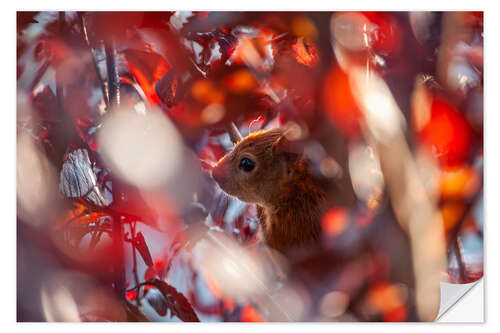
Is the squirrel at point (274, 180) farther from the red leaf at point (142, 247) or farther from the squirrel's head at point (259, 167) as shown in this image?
the red leaf at point (142, 247)

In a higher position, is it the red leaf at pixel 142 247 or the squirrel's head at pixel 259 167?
the squirrel's head at pixel 259 167

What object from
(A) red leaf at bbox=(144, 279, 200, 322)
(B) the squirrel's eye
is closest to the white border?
(A) red leaf at bbox=(144, 279, 200, 322)

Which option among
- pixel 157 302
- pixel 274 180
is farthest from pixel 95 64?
pixel 157 302

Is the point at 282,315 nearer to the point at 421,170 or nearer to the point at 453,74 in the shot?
the point at 421,170

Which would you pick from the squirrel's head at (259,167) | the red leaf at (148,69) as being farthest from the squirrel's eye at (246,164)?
the red leaf at (148,69)

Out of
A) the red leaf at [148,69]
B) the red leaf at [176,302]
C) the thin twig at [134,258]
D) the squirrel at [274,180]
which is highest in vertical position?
the red leaf at [148,69]

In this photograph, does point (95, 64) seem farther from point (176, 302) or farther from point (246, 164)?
point (176, 302)
